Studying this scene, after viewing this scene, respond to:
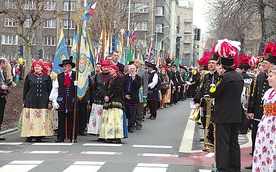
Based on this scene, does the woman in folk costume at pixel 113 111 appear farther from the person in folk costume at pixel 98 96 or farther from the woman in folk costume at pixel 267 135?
the woman in folk costume at pixel 267 135

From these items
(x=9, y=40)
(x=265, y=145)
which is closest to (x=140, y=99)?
(x=265, y=145)

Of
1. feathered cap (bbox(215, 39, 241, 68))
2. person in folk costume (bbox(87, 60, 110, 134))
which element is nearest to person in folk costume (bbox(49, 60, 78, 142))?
person in folk costume (bbox(87, 60, 110, 134))

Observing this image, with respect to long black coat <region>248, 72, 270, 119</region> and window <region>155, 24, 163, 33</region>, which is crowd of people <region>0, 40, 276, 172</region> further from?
window <region>155, 24, 163, 33</region>

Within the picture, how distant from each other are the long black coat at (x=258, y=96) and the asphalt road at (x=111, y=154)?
1276 mm

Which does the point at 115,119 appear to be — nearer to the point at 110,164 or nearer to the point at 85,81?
the point at 85,81

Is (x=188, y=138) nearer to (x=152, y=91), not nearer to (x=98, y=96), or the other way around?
(x=98, y=96)

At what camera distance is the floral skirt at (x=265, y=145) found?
769 cm

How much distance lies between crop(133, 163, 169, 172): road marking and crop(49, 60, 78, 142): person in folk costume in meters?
3.44

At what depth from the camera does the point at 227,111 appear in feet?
30.2

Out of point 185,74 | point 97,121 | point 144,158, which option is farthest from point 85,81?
point 185,74

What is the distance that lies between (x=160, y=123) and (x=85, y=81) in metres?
5.49

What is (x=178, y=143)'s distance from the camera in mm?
13656

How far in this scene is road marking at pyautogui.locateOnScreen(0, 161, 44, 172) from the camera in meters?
9.67

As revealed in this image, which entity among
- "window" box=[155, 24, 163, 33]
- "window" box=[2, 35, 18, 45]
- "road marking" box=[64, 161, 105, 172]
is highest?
"window" box=[155, 24, 163, 33]
